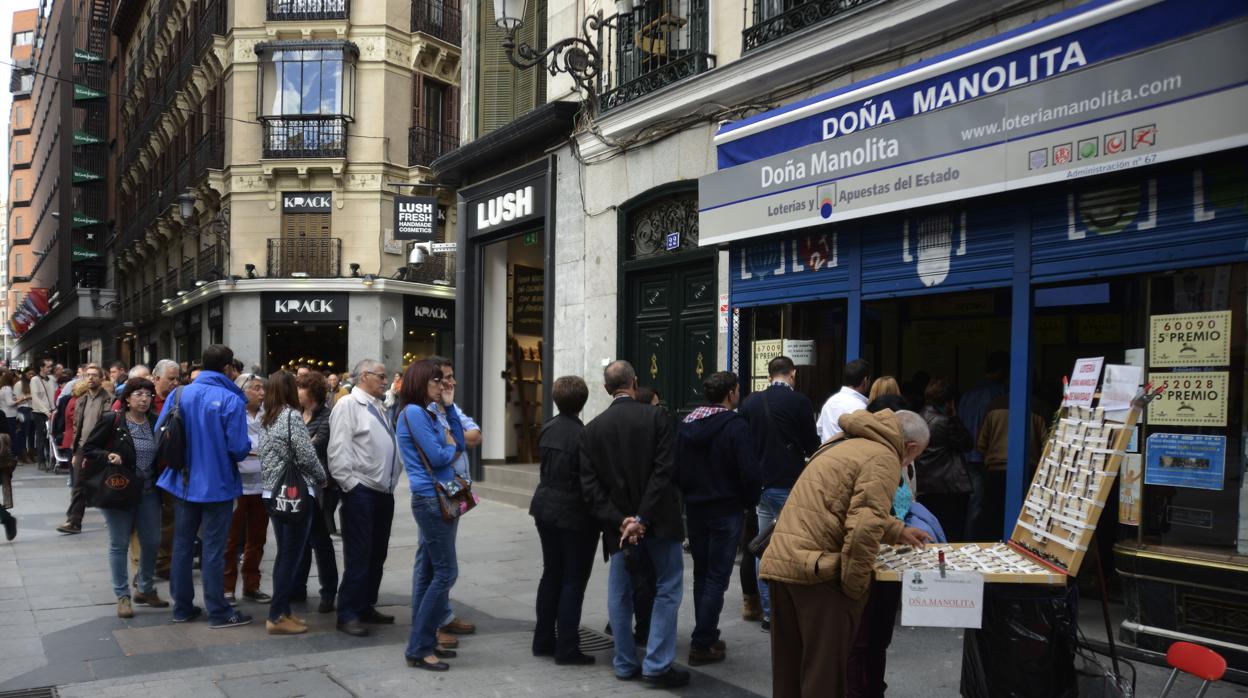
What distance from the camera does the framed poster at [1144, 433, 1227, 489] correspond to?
628 centimetres

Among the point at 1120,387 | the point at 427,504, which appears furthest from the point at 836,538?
the point at 427,504

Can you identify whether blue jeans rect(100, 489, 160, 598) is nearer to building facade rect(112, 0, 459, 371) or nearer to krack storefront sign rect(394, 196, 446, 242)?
krack storefront sign rect(394, 196, 446, 242)

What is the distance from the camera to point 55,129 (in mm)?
66375

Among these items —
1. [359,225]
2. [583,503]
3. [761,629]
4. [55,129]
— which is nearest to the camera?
[583,503]

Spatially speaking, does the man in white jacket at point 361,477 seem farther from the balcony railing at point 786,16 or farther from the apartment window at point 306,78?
the apartment window at point 306,78

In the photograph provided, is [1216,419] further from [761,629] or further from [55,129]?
[55,129]

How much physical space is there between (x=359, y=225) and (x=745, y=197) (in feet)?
69.6

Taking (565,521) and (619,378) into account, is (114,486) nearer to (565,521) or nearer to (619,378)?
(565,521)

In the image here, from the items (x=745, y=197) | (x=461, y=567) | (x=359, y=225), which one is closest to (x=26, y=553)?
(x=461, y=567)

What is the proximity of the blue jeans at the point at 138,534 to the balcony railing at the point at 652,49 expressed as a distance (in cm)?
680

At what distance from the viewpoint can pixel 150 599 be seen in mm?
7754

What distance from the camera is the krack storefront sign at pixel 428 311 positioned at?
29.8m

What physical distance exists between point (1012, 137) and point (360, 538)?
5.33 meters

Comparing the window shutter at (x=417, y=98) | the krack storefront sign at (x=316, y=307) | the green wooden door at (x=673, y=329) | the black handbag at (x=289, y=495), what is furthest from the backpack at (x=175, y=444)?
the window shutter at (x=417, y=98)
